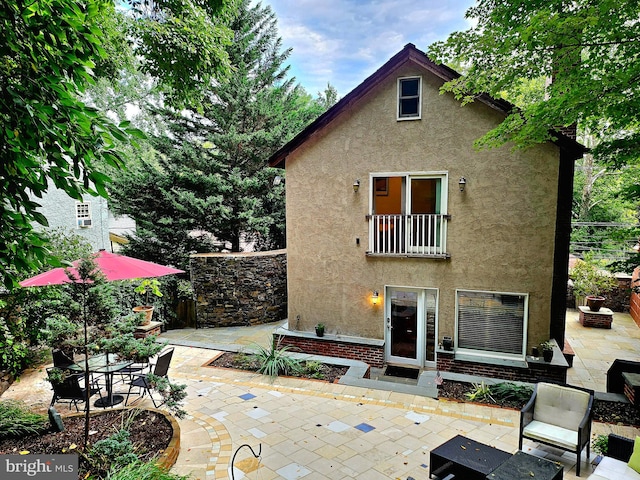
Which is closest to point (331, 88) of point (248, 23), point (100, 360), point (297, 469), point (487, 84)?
point (248, 23)

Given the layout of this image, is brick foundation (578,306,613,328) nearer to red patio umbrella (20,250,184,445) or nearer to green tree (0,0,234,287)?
red patio umbrella (20,250,184,445)

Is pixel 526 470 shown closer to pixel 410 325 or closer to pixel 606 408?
pixel 606 408

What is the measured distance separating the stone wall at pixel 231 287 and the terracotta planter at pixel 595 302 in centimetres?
1145

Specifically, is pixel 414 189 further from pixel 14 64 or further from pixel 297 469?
pixel 14 64

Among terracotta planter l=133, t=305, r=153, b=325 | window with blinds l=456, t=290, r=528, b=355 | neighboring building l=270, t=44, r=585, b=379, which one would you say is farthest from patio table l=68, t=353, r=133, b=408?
window with blinds l=456, t=290, r=528, b=355

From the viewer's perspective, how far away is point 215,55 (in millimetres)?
7625

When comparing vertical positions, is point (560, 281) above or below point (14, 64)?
below

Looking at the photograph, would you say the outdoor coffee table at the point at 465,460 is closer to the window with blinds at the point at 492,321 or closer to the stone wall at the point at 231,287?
the window with blinds at the point at 492,321

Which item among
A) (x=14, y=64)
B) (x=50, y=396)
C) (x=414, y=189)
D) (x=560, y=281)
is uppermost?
(x=14, y=64)

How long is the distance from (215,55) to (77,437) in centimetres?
707

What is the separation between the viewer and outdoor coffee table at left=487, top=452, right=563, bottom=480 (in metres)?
4.08

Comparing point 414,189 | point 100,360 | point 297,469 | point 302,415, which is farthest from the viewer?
point 414,189

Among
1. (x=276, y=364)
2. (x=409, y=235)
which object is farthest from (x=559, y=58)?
(x=276, y=364)

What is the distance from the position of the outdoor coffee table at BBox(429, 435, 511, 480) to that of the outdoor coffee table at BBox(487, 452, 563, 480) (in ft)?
0.44
